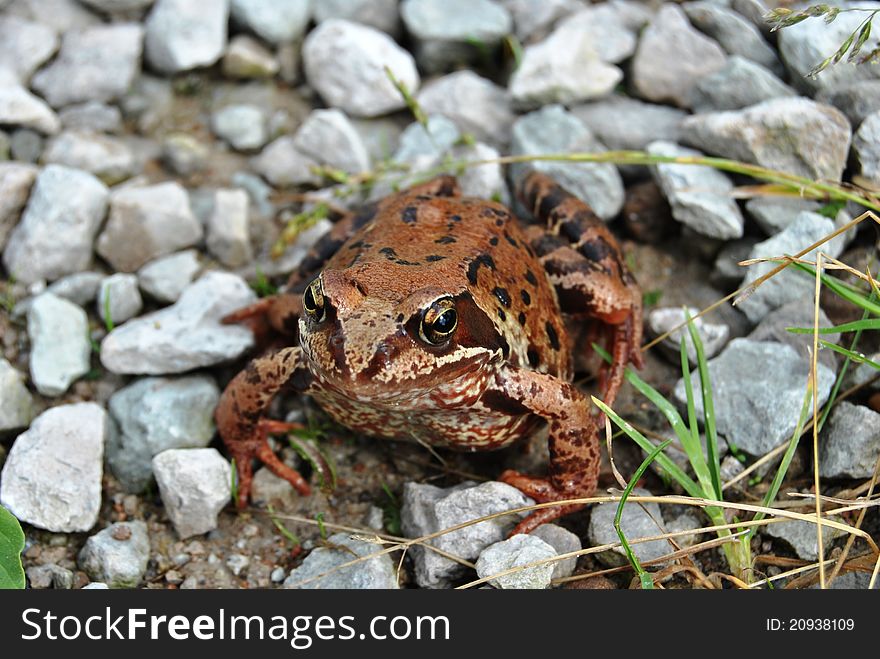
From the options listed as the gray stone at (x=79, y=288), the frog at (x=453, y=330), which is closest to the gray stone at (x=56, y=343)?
the gray stone at (x=79, y=288)

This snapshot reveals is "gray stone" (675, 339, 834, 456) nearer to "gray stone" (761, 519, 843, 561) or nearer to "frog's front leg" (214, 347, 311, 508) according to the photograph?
"gray stone" (761, 519, 843, 561)

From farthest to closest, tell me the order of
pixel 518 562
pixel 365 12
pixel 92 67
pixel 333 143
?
1. pixel 365 12
2. pixel 92 67
3. pixel 333 143
4. pixel 518 562

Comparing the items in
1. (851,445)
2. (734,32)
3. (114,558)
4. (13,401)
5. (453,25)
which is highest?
(734,32)

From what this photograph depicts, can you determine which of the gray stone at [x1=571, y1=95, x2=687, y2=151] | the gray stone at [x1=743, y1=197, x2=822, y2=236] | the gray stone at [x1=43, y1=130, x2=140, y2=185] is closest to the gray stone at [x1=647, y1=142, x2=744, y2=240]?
the gray stone at [x1=743, y1=197, x2=822, y2=236]

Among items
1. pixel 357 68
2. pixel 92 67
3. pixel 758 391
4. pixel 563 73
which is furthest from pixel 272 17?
pixel 758 391
